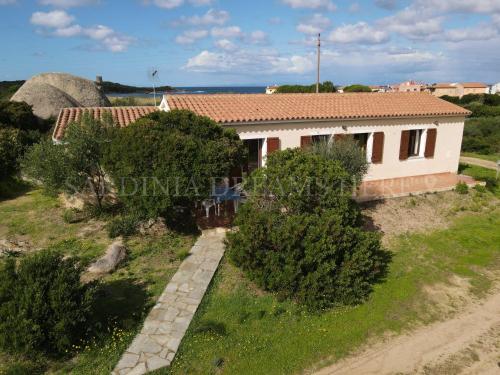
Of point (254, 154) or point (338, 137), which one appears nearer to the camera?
point (338, 137)

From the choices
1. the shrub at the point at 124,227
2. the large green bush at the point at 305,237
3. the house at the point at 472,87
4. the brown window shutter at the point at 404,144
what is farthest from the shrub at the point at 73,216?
the house at the point at 472,87

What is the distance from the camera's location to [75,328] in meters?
6.59

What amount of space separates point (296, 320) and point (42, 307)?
4.73 metres

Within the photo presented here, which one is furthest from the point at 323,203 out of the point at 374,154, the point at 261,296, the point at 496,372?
the point at 374,154

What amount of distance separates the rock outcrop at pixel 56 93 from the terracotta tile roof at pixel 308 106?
382 inches

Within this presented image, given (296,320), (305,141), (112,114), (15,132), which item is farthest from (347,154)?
(15,132)

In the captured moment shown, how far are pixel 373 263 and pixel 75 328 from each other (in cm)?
660

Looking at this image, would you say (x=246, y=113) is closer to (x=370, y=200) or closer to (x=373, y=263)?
(x=370, y=200)

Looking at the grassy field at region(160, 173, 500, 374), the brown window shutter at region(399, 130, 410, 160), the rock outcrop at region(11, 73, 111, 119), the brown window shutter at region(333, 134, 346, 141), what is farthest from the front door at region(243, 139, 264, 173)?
the rock outcrop at region(11, 73, 111, 119)

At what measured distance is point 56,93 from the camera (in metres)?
21.5

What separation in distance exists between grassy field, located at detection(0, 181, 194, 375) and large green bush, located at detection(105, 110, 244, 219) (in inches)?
47.6

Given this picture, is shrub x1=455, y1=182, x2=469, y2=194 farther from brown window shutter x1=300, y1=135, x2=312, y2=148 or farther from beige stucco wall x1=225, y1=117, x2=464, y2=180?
brown window shutter x1=300, y1=135, x2=312, y2=148

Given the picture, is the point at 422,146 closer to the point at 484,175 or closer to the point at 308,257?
the point at 484,175

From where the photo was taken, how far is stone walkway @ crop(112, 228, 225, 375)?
251 inches
